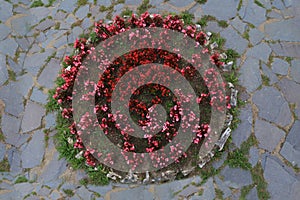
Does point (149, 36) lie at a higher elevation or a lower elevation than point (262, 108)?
higher

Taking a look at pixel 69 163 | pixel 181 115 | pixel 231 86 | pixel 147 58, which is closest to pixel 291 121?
pixel 231 86

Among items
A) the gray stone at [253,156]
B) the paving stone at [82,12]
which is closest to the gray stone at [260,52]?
the gray stone at [253,156]

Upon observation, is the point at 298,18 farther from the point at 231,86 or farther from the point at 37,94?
the point at 37,94

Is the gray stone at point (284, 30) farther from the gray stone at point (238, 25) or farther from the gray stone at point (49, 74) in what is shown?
the gray stone at point (49, 74)

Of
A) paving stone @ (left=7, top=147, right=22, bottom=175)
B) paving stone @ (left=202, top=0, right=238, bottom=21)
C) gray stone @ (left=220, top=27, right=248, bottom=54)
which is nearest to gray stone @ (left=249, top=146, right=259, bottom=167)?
gray stone @ (left=220, top=27, right=248, bottom=54)

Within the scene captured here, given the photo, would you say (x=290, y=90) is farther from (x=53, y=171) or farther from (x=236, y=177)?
(x=53, y=171)

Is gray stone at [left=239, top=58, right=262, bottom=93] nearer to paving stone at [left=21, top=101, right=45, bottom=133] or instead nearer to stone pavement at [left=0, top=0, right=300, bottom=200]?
stone pavement at [left=0, top=0, right=300, bottom=200]

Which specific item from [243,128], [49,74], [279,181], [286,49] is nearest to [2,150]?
[49,74]
